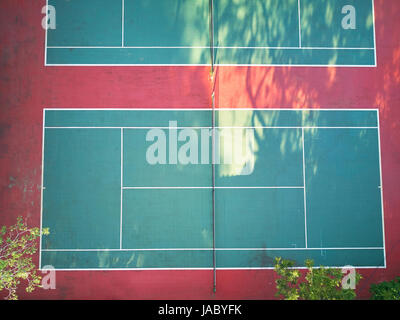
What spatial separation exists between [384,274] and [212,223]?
551 centimetres

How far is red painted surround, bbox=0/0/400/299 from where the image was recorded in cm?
1151

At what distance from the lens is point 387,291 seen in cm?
1011

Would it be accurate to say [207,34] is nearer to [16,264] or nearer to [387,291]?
[16,264]

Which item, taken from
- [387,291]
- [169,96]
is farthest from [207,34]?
[387,291]

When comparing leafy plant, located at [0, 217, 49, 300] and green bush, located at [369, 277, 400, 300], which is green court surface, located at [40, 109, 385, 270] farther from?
green bush, located at [369, 277, 400, 300]

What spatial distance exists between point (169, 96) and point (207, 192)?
3.26 metres

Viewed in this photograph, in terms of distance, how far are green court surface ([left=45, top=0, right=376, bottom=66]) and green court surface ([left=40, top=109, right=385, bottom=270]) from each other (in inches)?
69.7

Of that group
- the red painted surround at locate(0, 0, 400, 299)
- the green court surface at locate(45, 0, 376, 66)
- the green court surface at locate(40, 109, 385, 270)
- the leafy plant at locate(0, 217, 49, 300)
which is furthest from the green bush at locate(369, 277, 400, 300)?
the leafy plant at locate(0, 217, 49, 300)

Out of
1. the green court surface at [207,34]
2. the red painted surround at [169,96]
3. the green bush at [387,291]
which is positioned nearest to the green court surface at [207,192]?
the red painted surround at [169,96]

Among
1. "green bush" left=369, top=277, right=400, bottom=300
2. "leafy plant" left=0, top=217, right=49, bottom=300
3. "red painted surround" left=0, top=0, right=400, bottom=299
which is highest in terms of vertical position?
"red painted surround" left=0, top=0, right=400, bottom=299

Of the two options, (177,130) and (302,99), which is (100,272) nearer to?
(177,130)

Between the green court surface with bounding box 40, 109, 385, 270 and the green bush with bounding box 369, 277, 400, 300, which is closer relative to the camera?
the green bush with bounding box 369, 277, 400, 300

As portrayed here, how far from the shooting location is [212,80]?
12.0 m
